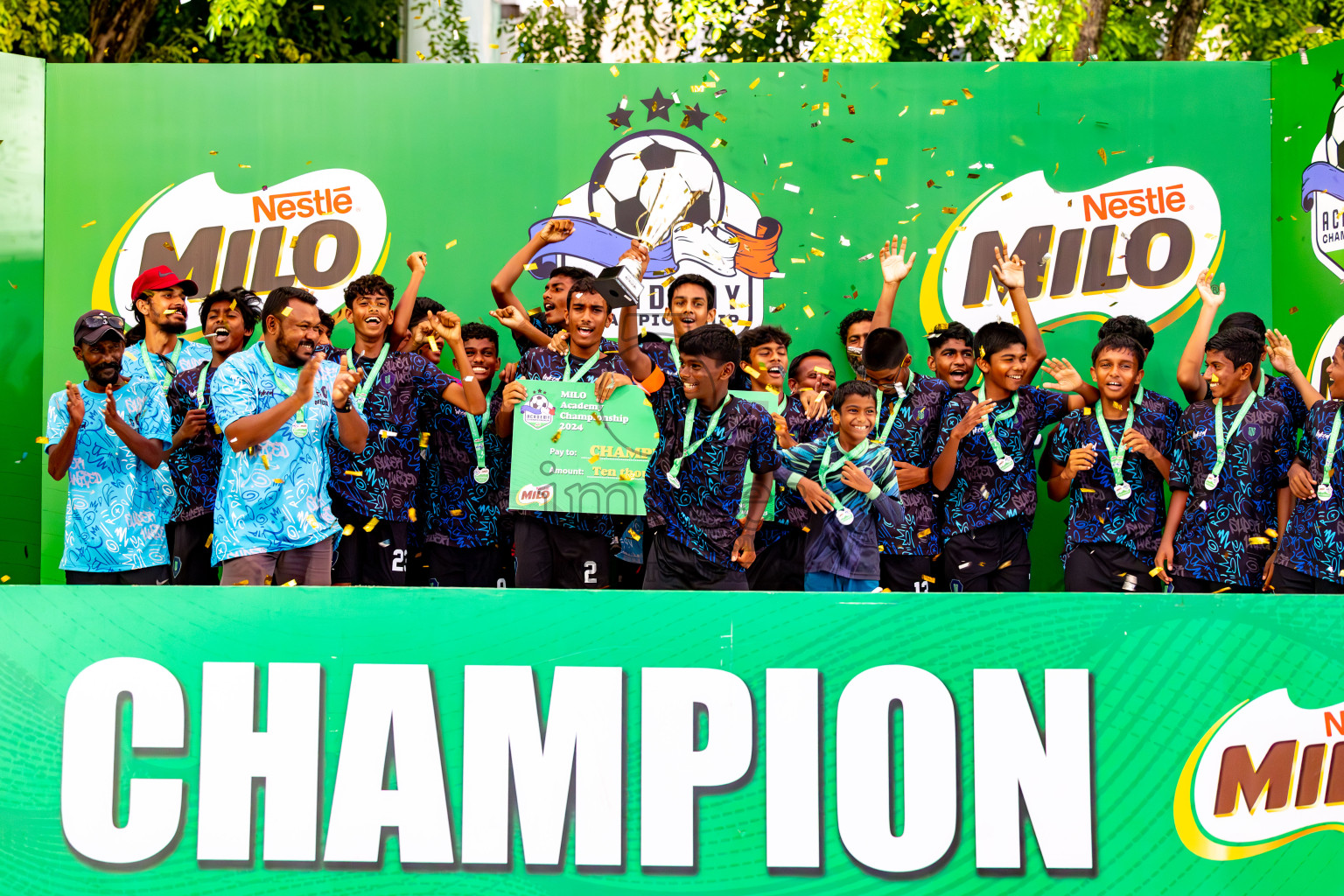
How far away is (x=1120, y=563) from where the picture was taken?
19.0ft

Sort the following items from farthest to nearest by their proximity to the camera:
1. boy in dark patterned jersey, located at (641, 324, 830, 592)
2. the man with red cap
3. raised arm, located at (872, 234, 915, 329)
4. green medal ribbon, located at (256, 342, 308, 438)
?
raised arm, located at (872, 234, 915, 329) → the man with red cap → boy in dark patterned jersey, located at (641, 324, 830, 592) → green medal ribbon, located at (256, 342, 308, 438)

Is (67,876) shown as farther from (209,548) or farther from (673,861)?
(209,548)

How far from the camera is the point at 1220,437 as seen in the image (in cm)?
546

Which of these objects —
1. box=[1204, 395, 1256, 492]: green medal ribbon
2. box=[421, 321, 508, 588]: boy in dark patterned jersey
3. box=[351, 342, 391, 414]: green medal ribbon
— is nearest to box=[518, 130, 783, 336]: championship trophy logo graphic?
box=[421, 321, 508, 588]: boy in dark patterned jersey

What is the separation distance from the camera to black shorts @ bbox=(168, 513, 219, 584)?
6.10 m

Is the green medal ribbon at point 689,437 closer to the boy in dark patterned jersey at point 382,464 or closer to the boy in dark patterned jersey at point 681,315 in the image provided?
the boy in dark patterned jersey at point 681,315

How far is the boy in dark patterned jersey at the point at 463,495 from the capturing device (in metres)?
5.93

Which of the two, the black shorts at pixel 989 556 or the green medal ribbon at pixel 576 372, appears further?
the black shorts at pixel 989 556

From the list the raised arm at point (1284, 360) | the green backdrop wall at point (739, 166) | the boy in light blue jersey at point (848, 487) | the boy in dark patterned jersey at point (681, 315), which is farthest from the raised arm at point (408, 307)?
the raised arm at point (1284, 360)

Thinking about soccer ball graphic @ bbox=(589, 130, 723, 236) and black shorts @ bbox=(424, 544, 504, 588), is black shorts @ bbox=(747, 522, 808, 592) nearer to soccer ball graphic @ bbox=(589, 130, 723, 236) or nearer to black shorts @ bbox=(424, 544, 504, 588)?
black shorts @ bbox=(424, 544, 504, 588)

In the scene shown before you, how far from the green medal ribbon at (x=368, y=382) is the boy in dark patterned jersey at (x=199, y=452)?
29.2 inches

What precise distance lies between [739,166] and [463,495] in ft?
8.82

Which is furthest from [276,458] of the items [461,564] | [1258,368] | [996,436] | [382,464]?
[1258,368]

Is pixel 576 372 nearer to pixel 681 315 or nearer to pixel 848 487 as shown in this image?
pixel 681 315
